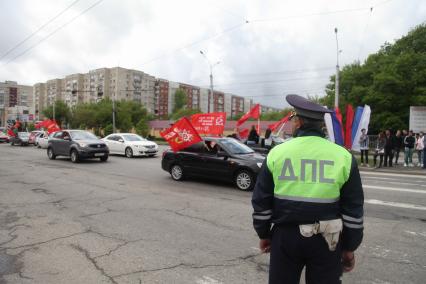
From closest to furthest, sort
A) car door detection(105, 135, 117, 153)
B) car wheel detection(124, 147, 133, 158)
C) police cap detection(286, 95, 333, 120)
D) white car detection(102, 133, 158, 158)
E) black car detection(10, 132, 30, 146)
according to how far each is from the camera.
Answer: police cap detection(286, 95, 333, 120) → white car detection(102, 133, 158, 158) → car wheel detection(124, 147, 133, 158) → car door detection(105, 135, 117, 153) → black car detection(10, 132, 30, 146)

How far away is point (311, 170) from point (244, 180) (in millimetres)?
7621

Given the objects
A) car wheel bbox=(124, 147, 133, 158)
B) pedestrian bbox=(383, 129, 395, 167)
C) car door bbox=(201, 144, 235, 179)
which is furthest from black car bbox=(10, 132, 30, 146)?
pedestrian bbox=(383, 129, 395, 167)

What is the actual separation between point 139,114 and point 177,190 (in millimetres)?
63040

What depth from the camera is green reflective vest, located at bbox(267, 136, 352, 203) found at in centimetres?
226

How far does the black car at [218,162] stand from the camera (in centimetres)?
984

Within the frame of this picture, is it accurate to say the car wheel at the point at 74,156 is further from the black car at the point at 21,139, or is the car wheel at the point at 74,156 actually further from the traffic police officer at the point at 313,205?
the black car at the point at 21,139

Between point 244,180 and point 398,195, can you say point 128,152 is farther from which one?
point 398,195

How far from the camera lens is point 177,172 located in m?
11.6

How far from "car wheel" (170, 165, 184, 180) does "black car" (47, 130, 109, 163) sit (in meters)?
7.18

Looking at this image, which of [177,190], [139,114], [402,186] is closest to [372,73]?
[402,186]

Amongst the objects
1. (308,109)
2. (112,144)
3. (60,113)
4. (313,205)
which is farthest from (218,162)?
(60,113)

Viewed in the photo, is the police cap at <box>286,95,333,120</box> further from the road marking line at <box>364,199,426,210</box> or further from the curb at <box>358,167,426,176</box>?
the curb at <box>358,167,426,176</box>

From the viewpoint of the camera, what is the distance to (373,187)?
418 inches

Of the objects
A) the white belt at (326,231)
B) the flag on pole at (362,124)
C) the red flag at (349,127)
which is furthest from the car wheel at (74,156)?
the white belt at (326,231)
